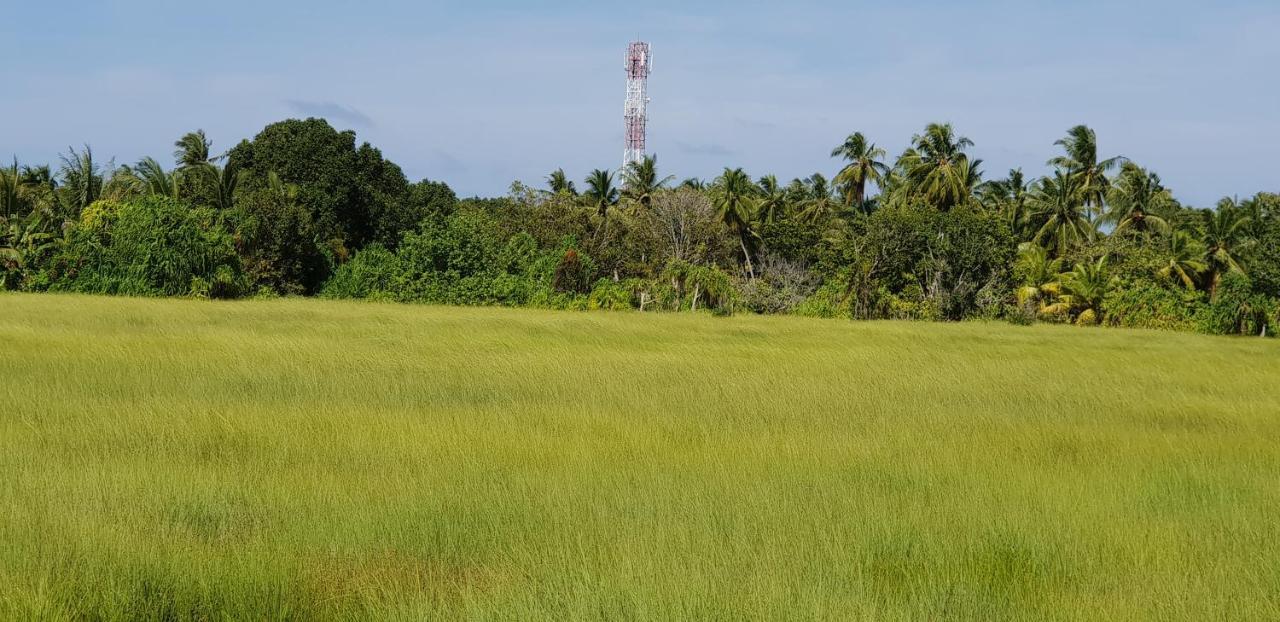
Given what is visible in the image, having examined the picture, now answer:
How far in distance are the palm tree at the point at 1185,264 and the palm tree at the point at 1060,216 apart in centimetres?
798

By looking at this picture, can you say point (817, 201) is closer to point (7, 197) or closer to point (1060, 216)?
point (1060, 216)

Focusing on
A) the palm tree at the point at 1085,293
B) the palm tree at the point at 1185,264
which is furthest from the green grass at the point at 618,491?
the palm tree at the point at 1185,264

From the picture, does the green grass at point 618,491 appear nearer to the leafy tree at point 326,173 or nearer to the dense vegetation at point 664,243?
the dense vegetation at point 664,243

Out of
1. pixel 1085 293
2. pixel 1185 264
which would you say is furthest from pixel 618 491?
pixel 1185 264

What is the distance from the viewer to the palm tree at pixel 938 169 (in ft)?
160

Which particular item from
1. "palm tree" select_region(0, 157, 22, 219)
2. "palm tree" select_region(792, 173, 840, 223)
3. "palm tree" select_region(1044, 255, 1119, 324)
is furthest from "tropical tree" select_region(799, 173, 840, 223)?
"palm tree" select_region(0, 157, 22, 219)

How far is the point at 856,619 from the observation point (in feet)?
15.9

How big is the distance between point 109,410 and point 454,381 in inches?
175

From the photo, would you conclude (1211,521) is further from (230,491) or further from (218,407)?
(218,407)

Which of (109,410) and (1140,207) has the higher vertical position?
(1140,207)

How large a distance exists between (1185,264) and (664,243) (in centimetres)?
1926

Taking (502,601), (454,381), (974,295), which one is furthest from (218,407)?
(974,295)

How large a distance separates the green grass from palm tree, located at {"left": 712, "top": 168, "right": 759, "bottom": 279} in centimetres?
3231

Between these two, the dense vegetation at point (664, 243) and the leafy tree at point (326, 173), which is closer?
the dense vegetation at point (664, 243)
